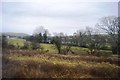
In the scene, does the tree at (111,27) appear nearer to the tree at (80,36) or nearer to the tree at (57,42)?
the tree at (80,36)

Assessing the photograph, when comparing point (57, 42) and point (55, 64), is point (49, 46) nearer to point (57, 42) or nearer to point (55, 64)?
point (57, 42)

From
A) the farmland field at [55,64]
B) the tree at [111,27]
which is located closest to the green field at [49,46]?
the farmland field at [55,64]

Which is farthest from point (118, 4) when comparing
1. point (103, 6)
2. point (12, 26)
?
point (12, 26)

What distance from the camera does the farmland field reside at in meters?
3.02

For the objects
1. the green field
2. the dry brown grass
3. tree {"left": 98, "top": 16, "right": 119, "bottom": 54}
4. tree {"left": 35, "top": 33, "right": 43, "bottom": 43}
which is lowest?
the dry brown grass

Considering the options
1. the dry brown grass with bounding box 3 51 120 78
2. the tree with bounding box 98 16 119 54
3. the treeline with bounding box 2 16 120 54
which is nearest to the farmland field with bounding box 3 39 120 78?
the dry brown grass with bounding box 3 51 120 78

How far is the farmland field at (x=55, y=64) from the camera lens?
302cm

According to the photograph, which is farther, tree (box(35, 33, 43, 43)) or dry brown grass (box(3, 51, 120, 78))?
tree (box(35, 33, 43, 43))

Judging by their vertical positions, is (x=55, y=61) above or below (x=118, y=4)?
below

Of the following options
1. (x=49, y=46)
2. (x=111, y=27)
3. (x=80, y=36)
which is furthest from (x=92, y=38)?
(x=49, y=46)

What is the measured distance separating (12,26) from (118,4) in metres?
1.93

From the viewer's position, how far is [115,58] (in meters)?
3.11

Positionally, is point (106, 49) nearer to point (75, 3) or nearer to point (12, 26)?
point (75, 3)

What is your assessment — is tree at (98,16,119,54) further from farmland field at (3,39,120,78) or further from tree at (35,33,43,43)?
tree at (35,33,43,43)
